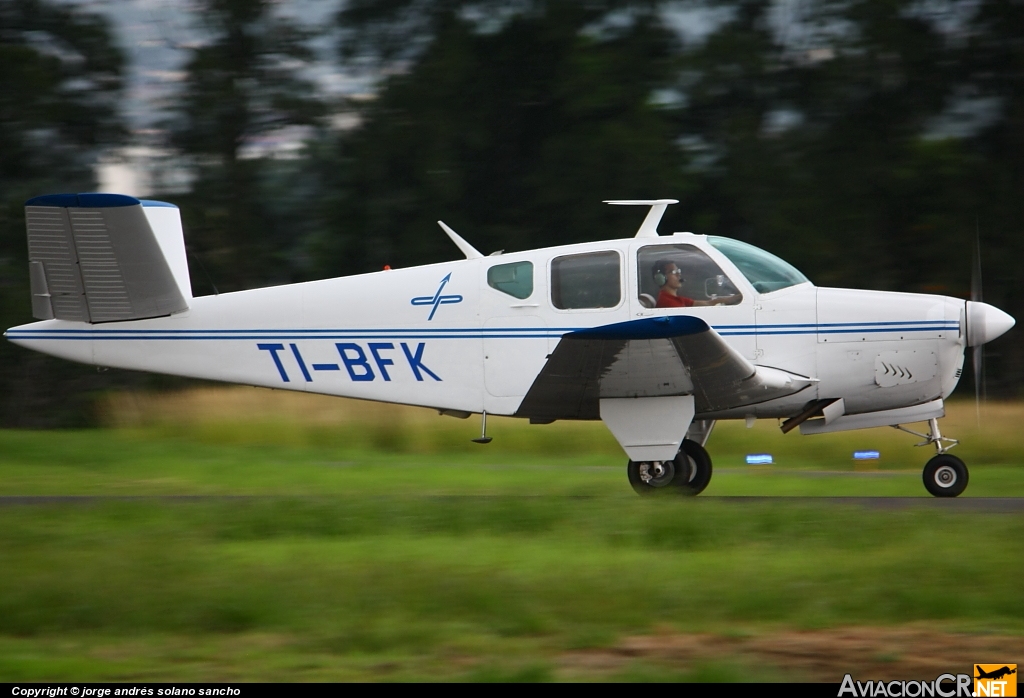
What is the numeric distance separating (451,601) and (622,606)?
2.39 feet

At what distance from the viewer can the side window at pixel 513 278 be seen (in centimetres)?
780

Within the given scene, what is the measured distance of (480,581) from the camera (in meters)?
4.81

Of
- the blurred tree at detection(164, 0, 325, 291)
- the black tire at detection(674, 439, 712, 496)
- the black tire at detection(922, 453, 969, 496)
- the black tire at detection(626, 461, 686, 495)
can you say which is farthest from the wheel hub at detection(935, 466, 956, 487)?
the blurred tree at detection(164, 0, 325, 291)

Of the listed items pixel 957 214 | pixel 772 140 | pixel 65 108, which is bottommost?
pixel 957 214

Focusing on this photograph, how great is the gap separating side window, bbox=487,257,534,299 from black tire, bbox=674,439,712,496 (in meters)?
1.69

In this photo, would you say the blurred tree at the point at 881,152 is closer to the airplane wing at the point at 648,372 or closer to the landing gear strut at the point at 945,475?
the landing gear strut at the point at 945,475

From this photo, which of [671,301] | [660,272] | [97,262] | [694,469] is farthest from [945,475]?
[97,262]

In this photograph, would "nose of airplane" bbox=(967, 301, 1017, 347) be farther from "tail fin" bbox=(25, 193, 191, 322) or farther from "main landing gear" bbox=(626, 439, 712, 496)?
"tail fin" bbox=(25, 193, 191, 322)

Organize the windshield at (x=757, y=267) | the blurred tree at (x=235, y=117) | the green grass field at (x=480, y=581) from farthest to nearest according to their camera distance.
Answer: the blurred tree at (x=235, y=117) → the windshield at (x=757, y=267) → the green grass field at (x=480, y=581)

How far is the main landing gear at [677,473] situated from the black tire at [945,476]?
61.8 inches

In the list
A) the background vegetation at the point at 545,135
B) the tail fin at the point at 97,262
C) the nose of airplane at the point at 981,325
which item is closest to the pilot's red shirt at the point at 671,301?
the nose of airplane at the point at 981,325

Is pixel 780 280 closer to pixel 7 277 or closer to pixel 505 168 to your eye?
pixel 505 168

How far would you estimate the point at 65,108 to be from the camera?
656 inches

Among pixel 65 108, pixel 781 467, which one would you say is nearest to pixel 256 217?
pixel 65 108
